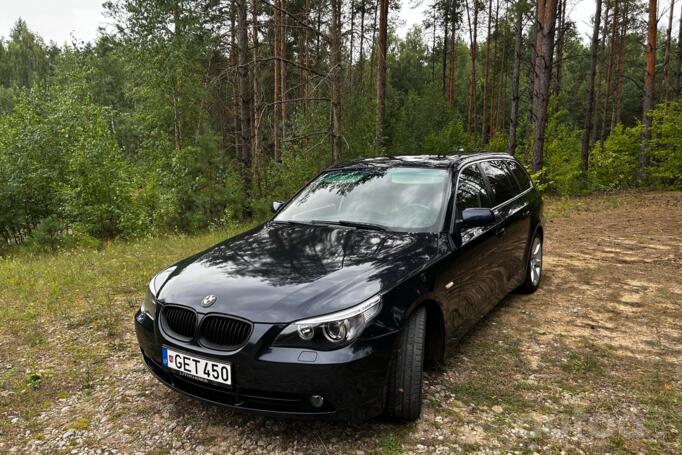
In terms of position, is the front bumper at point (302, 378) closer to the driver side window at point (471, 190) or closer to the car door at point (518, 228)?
the driver side window at point (471, 190)

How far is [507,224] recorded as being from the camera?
4.61 meters

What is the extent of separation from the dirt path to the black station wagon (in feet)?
0.99

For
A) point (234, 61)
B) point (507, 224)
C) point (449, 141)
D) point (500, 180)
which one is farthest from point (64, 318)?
point (449, 141)

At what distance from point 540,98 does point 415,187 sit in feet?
37.3

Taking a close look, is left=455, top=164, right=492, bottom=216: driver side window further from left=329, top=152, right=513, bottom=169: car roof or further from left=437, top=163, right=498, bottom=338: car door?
left=329, top=152, right=513, bottom=169: car roof

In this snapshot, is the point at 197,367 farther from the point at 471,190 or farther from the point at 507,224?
the point at 507,224

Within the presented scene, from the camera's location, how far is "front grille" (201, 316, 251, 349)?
100 inches

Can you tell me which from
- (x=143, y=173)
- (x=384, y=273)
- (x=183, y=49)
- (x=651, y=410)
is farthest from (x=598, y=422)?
(x=183, y=49)

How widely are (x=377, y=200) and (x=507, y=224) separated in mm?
1497

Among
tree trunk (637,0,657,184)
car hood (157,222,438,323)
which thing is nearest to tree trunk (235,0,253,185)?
car hood (157,222,438,323)

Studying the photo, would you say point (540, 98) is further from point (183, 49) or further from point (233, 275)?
point (183, 49)

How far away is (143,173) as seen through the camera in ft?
46.9

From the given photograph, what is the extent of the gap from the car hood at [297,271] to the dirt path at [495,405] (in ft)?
2.72

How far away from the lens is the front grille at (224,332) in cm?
254
